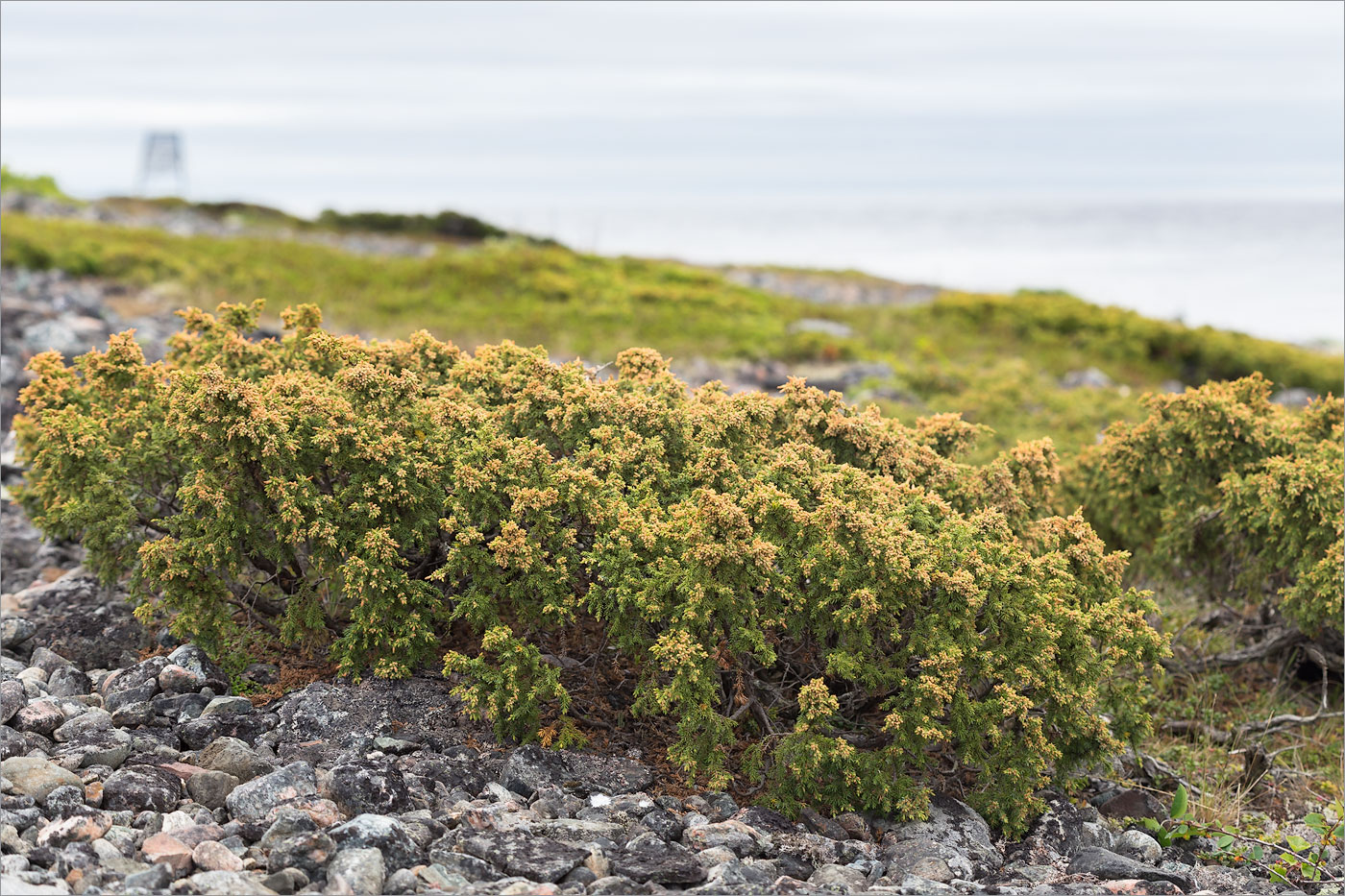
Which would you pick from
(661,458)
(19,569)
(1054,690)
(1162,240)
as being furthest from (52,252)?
(1162,240)

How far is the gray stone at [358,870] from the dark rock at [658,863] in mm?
854

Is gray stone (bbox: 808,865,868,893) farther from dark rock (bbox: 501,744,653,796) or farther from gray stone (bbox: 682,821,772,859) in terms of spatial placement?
dark rock (bbox: 501,744,653,796)

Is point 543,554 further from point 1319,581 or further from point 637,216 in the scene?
point 637,216

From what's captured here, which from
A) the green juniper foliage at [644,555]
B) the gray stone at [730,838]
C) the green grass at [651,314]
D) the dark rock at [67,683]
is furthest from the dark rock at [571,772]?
the green grass at [651,314]

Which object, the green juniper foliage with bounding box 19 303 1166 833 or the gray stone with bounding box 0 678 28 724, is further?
the gray stone with bounding box 0 678 28 724

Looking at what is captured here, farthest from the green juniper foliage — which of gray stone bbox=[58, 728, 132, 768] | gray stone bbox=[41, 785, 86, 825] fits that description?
gray stone bbox=[41, 785, 86, 825]

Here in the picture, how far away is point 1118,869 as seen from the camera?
462 centimetres

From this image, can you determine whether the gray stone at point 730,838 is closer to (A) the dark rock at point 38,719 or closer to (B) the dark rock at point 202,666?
(B) the dark rock at point 202,666

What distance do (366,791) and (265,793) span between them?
378 mm

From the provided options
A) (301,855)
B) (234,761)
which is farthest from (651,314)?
(301,855)

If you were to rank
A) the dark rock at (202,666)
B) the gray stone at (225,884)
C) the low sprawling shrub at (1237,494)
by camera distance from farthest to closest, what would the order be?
1. the low sprawling shrub at (1237,494)
2. the dark rock at (202,666)
3. the gray stone at (225,884)

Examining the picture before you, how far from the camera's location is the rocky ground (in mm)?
3977

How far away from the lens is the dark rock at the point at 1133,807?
5.51 metres

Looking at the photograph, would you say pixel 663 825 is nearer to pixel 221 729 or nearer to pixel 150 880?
pixel 150 880
